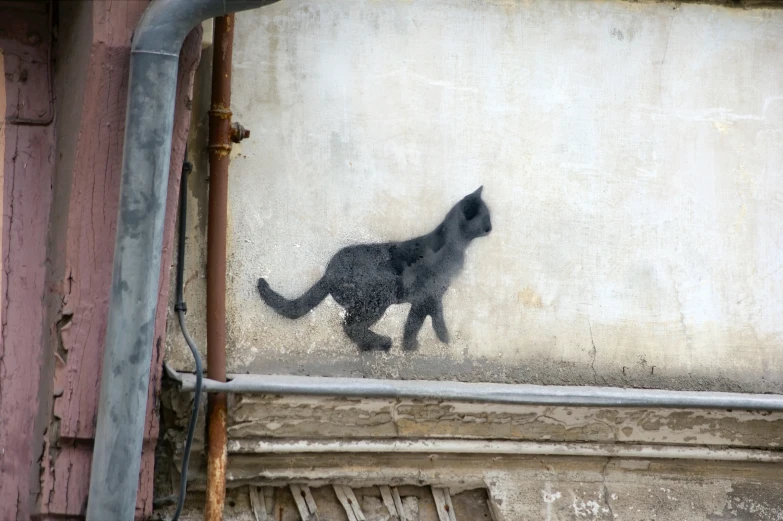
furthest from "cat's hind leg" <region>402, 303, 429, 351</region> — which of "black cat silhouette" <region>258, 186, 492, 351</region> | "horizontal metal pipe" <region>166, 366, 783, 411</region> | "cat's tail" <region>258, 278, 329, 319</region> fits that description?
"cat's tail" <region>258, 278, 329, 319</region>

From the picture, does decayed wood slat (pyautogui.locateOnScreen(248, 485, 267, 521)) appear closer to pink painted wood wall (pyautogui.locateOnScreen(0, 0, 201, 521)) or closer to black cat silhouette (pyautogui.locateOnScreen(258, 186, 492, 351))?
pink painted wood wall (pyautogui.locateOnScreen(0, 0, 201, 521))

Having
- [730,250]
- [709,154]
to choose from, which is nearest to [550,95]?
[709,154]

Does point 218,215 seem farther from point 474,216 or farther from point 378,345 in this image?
point 474,216

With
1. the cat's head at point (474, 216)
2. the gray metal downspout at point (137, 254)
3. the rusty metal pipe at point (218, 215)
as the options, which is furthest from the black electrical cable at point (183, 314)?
the cat's head at point (474, 216)

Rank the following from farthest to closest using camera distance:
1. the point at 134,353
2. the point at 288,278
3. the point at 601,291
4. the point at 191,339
Answer: the point at 601,291 → the point at 288,278 → the point at 191,339 → the point at 134,353

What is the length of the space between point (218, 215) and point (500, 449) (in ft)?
3.73

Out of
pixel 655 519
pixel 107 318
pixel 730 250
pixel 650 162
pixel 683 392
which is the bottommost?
pixel 655 519

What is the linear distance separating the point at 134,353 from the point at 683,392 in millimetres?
1753

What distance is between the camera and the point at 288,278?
3.12 m

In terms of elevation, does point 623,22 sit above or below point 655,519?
above

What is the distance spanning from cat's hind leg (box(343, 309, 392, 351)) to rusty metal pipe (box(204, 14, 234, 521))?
40 cm

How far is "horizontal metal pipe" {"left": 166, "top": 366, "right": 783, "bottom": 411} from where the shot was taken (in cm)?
288

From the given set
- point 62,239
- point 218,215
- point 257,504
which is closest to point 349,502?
point 257,504

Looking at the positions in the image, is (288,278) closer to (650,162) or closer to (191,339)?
(191,339)
